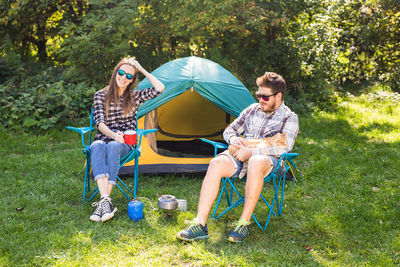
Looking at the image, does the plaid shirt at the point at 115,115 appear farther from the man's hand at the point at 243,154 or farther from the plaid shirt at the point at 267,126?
the man's hand at the point at 243,154

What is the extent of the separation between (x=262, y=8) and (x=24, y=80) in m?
4.11

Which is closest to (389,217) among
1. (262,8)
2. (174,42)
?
(262,8)

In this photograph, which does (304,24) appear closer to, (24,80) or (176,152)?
(176,152)

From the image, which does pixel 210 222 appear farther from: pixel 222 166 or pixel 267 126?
pixel 267 126

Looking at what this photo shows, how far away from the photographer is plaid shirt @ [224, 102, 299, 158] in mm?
3055

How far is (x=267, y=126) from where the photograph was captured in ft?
10.4

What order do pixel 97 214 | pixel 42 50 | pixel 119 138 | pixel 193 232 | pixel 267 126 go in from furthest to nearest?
pixel 42 50, pixel 119 138, pixel 267 126, pixel 97 214, pixel 193 232

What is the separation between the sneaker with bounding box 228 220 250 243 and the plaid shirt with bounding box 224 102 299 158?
53 centimetres

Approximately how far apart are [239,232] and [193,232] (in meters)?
0.32

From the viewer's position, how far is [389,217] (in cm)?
313

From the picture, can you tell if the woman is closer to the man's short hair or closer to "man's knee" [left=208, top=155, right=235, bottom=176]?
"man's knee" [left=208, top=155, right=235, bottom=176]

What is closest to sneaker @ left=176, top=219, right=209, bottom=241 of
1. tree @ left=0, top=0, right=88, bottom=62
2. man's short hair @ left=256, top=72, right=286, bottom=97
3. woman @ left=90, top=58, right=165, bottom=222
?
woman @ left=90, top=58, right=165, bottom=222

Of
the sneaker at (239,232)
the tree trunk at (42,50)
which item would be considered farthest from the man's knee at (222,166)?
the tree trunk at (42,50)

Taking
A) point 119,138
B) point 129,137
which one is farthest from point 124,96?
point 129,137
